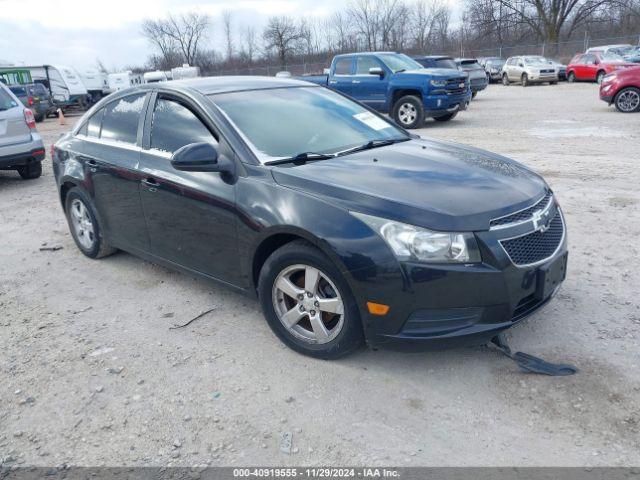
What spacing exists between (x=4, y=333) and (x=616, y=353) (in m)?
4.22

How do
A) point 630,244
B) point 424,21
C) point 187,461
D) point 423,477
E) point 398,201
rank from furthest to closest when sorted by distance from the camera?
1. point 424,21
2. point 630,244
3. point 398,201
4. point 187,461
5. point 423,477

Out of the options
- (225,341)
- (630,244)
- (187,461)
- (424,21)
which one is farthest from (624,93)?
(424,21)

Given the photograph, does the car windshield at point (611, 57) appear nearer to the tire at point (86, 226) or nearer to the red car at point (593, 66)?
A: the red car at point (593, 66)

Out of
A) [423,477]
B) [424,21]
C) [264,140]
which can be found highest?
[424,21]

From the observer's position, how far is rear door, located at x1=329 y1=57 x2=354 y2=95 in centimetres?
1516

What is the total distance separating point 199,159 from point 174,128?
0.84 metres

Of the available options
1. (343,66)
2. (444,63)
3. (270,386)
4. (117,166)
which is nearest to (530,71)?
(444,63)

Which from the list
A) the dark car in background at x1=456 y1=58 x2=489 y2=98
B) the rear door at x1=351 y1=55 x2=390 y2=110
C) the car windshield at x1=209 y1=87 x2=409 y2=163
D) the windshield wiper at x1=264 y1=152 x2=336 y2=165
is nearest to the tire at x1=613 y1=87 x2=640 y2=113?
the rear door at x1=351 y1=55 x2=390 y2=110

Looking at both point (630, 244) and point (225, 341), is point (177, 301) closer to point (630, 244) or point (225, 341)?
point (225, 341)

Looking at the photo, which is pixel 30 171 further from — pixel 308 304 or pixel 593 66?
pixel 593 66

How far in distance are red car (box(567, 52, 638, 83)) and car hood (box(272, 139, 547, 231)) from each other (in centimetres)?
2646

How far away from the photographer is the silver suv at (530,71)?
29.5 meters

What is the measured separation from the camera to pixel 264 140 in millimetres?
3820

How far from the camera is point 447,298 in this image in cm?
295
